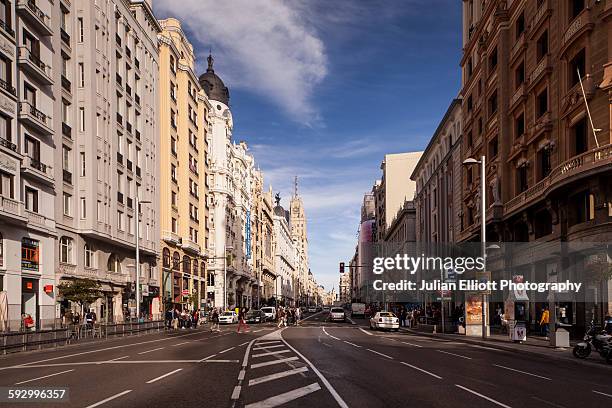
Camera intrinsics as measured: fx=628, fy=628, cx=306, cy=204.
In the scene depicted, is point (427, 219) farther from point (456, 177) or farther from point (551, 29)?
point (551, 29)

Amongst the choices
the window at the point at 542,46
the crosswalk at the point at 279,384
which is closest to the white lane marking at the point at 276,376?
the crosswalk at the point at 279,384

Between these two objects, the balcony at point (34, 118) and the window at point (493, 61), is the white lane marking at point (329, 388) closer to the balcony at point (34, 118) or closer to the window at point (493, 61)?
the balcony at point (34, 118)

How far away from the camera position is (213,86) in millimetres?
101062

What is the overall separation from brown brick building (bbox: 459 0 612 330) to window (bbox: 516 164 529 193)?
2.7 inches

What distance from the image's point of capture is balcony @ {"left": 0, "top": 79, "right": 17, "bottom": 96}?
35.5 meters

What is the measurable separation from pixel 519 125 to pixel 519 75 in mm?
3460

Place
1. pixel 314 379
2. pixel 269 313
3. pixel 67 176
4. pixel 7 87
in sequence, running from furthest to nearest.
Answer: pixel 269 313, pixel 67 176, pixel 7 87, pixel 314 379

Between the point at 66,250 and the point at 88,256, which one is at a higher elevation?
the point at 66,250

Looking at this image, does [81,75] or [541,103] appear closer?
[541,103]

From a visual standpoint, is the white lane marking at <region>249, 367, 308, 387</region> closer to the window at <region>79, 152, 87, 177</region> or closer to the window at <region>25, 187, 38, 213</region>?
the window at <region>25, 187, 38, 213</region>

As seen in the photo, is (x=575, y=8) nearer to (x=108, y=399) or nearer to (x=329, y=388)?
(x=329, y=388)

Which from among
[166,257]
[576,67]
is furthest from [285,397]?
[166,257]

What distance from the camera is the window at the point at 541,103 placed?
124ft

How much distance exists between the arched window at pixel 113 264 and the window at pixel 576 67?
3674 centimetres
